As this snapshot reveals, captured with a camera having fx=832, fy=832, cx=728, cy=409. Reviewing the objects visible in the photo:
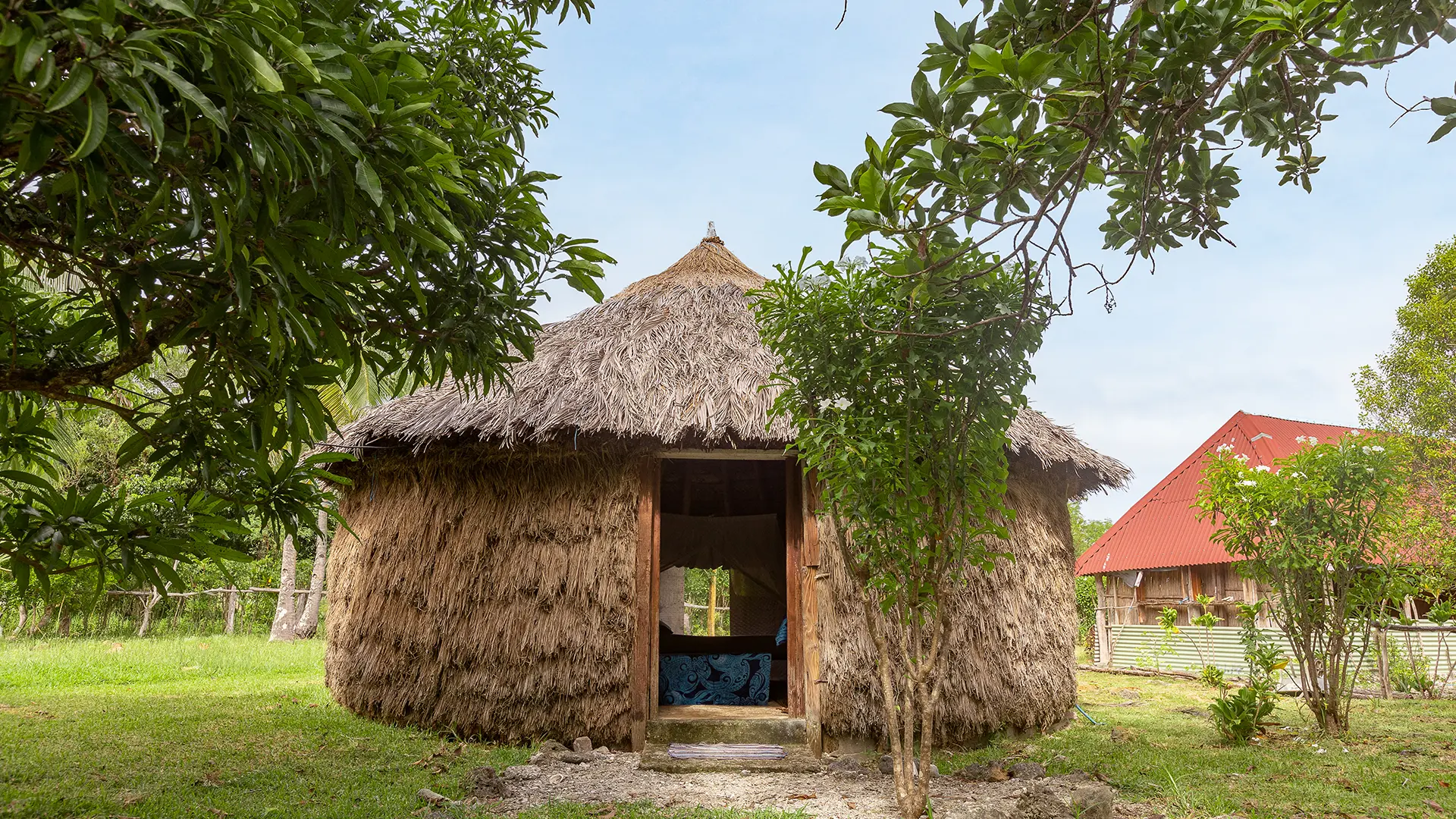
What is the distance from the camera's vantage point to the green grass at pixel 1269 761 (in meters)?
3.54

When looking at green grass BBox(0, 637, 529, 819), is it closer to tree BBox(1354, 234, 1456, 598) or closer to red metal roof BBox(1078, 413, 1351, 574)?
red metal roof BBox(1078, 413, 1351, 574)

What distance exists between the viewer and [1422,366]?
38.1 ft

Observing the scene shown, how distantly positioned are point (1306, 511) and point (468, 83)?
542 cm

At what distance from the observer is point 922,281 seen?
213 cm

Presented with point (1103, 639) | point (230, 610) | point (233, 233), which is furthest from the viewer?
point (230, 610)

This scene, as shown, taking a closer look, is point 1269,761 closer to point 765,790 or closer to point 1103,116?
point 765,790

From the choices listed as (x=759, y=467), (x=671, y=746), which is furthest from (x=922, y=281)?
(x=759, y=467)

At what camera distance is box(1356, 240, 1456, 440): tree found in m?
11.4

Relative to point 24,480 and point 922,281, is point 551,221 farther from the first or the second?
point 24,480

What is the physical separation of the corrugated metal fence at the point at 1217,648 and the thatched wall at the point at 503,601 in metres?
6.45

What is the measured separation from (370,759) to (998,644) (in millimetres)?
3682

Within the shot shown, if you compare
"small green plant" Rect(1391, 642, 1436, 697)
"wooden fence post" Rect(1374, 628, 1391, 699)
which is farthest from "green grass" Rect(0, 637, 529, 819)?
"small green plant" Rect(1391, 642, 1436, 697)

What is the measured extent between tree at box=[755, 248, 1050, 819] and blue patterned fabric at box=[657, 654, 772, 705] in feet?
8.13

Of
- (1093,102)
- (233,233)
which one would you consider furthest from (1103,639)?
(233,233)
